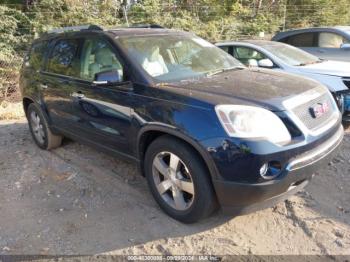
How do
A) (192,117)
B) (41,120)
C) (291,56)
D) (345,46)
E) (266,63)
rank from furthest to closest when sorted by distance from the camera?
(345,46) < (291,56) < (266,63) < (41,120) < (192,117)

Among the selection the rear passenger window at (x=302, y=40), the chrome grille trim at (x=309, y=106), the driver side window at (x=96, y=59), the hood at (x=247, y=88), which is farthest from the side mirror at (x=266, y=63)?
the driver side window at (x=96, y=59)

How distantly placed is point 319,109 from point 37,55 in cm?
398

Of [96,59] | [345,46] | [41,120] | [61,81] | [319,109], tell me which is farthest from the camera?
[345,46]

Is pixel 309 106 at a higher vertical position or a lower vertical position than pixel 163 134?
A: higher

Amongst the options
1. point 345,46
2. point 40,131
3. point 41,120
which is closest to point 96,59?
point 41,120

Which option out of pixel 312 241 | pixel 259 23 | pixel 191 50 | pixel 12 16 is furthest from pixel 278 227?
pixel 259 23

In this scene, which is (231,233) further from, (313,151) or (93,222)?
(93,222)

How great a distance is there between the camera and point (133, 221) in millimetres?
3666

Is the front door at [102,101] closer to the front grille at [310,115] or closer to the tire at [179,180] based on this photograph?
the tire at [179,180]

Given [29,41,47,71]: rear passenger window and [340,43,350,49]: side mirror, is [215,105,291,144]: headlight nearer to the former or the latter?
[29,41,47,71]: rear passenger window

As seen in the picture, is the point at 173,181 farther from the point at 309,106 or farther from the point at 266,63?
the point at 266,63

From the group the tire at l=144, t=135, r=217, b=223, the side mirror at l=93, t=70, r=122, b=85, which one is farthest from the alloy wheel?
the side mirror at l=93, t=70, r=122, b=85

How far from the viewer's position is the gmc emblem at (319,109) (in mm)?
3346

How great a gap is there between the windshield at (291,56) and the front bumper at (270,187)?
388 cm
